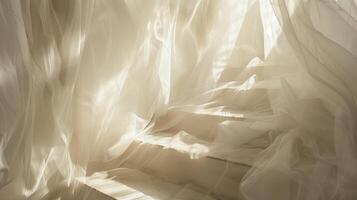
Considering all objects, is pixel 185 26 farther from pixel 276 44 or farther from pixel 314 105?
pixel 314 105

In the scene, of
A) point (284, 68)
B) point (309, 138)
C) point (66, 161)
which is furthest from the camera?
point (66, 161)

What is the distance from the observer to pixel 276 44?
2.61 feet

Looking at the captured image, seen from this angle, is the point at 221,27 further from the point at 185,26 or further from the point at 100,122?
the point at 100,122

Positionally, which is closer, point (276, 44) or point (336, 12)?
point (336, 12)

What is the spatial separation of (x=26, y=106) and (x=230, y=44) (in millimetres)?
440

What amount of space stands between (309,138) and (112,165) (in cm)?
48

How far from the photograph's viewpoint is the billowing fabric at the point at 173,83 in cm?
66

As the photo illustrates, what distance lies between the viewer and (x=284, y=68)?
0.75 meters

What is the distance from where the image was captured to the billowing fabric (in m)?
0.66

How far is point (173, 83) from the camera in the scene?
97cm

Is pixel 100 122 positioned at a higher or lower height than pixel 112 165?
higher

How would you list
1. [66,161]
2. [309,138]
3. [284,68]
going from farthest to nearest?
[66,161], [284,68], [309,138]

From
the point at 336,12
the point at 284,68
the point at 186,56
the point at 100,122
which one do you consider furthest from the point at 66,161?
the point at 336,12

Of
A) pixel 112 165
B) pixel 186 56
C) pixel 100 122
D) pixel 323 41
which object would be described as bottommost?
pixel 112 165
